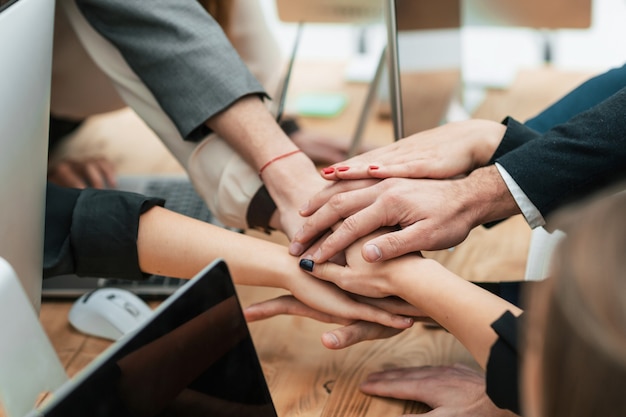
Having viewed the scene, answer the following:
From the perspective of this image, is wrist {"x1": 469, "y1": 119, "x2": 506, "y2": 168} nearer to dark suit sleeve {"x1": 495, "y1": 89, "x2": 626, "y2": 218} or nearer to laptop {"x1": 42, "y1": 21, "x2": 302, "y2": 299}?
dark suit sleeve {"x1": 495, "y1": 89, "x2": 626, "y2": 218}

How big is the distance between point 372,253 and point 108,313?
0.39 metres

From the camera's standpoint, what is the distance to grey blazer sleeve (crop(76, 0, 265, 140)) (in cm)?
118

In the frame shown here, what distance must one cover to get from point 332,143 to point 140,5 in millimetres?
559

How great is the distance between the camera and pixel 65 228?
3.57ft

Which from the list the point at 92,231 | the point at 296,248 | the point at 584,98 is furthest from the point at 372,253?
the point at 584,98

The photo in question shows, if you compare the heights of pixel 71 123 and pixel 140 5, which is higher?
pixel 140 5

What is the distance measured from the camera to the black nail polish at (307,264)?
1046 millimetres

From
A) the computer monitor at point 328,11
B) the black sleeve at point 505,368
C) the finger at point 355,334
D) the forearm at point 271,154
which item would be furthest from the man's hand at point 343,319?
the computer monitor at point 328,11

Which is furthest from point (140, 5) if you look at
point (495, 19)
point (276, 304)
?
point (495, 19)

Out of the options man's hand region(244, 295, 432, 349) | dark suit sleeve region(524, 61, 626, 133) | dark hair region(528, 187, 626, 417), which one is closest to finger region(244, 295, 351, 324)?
man's hand region(244, 295, 432, 349)

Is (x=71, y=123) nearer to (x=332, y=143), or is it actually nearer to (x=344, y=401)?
(x=332, y=143)

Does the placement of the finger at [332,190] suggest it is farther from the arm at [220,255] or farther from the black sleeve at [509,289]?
the black sleeve at [509,289]

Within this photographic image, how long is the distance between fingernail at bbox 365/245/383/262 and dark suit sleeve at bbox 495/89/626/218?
18cm

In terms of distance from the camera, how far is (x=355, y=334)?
102 centimetres
